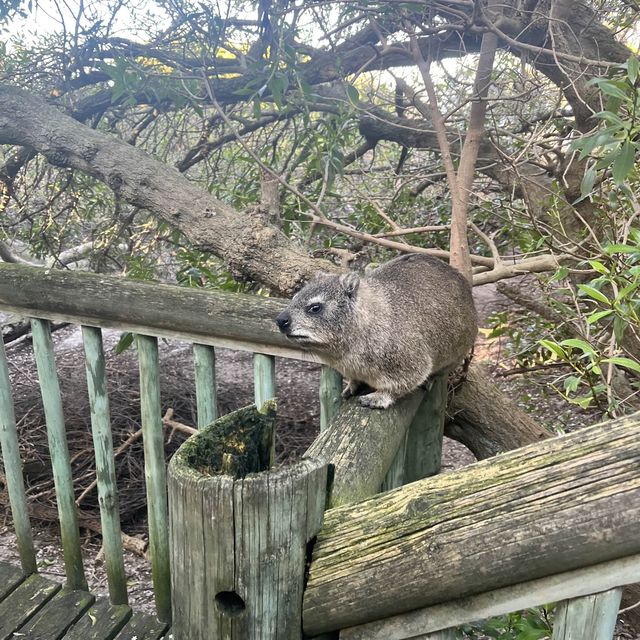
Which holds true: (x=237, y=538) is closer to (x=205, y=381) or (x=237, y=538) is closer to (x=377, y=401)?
(x=377, y=401)

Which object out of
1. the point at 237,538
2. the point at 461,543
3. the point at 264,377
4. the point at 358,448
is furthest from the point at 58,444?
the point at 461,543

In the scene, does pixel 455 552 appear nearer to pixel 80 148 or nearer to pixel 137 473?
pixel 80 148

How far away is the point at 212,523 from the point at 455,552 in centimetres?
31

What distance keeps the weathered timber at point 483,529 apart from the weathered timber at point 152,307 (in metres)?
0.77

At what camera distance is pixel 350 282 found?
1974mm

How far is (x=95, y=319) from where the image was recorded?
5.45ft

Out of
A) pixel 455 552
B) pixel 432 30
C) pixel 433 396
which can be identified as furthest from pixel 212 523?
pixel 432 30

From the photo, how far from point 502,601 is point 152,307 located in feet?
3.71

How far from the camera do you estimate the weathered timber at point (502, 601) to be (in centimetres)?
66

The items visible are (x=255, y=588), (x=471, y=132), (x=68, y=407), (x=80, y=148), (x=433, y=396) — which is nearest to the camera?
(x=255, y=588)

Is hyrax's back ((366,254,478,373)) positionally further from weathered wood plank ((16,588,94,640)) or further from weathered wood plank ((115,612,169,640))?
weathered wood plank ((16,588,94,640))

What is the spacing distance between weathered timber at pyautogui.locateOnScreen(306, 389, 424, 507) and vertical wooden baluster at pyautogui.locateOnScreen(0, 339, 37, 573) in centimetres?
110

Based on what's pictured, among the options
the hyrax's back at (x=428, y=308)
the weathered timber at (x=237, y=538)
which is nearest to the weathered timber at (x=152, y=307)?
the hyrax's back at (x=428, y=308)

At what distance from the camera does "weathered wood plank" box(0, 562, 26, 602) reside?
1869 millimetres
